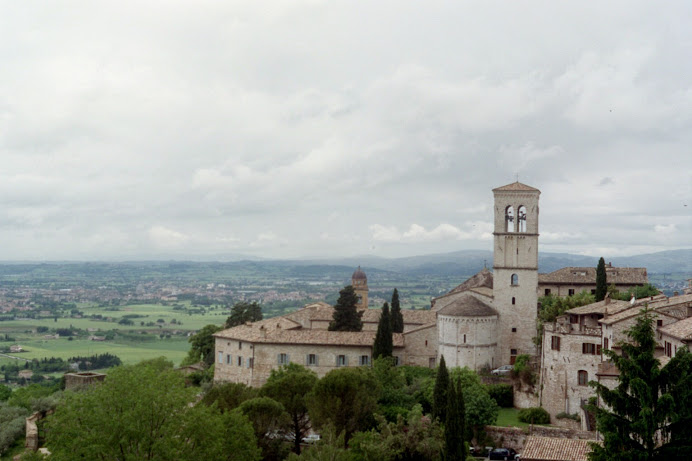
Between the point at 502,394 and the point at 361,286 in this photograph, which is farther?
the point at 361,286

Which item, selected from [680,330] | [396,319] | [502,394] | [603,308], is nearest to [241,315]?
[396,319]

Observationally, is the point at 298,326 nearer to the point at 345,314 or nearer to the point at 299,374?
the point at 345,314

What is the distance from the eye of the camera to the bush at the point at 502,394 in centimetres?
5244

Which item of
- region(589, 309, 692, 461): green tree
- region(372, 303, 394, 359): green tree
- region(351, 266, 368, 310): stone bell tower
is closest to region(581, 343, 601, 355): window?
region(589, 309, 692, 461): green tree

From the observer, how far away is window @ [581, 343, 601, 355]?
44719 millimetres

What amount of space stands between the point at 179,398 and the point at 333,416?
50.2ft

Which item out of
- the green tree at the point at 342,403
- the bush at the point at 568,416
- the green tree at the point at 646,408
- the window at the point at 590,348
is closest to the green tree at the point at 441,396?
the green tree at the point at 342,403

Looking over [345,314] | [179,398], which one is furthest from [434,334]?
[179,398]

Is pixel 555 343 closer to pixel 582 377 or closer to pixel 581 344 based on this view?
pixel 581 344

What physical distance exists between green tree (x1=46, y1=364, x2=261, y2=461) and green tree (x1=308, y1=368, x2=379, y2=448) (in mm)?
11856

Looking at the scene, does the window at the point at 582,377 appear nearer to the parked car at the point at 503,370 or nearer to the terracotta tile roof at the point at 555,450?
the terracotta tile roof at the point at 555,450

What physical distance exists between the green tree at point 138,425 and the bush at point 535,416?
22562mm

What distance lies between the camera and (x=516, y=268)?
62.9m

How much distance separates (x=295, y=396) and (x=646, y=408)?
26756mm
